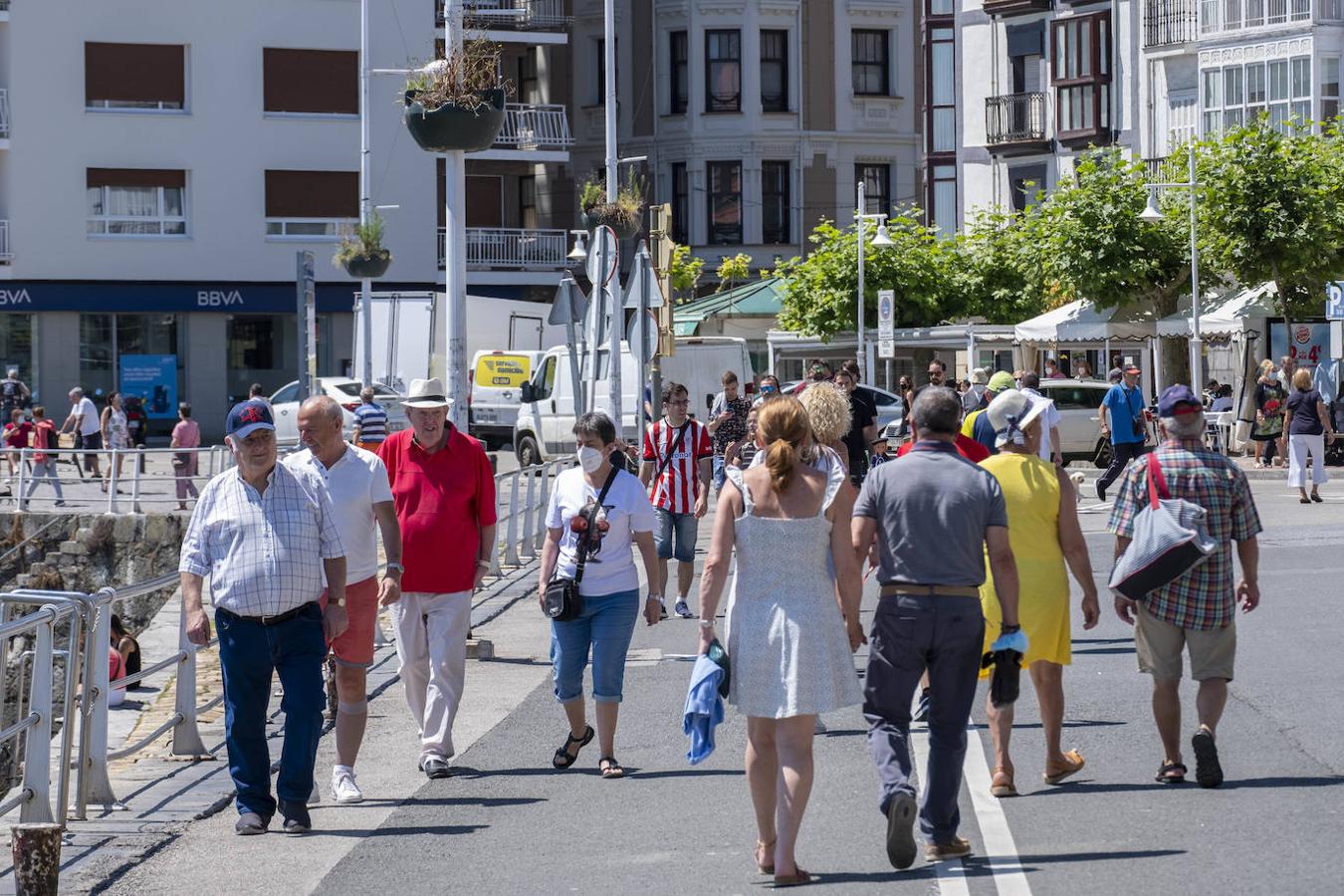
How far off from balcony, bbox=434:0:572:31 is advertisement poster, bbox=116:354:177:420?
1159cm

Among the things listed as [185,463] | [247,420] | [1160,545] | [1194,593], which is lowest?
[185,463]

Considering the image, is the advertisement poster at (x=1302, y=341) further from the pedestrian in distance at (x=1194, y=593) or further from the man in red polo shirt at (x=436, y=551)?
the man in red polo shirt at (x=436, y=551)

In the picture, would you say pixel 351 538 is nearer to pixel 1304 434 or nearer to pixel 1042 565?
pixel 1042 565

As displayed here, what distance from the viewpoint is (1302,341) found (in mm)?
35531

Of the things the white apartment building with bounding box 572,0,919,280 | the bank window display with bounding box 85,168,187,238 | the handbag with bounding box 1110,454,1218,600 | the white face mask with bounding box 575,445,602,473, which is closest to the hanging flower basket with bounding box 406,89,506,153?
the white face mask with bounding box 575,445,602,473

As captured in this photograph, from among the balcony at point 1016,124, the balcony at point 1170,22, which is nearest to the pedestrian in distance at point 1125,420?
the balcony at point 1170,22

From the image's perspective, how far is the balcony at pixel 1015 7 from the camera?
52.9 metres

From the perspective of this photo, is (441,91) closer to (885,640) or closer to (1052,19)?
(885,640)

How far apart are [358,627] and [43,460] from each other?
24.6 m

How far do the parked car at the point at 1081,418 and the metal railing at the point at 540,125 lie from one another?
74.0ft

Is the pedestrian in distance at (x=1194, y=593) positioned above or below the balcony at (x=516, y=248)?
below

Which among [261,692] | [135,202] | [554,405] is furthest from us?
[135,202]

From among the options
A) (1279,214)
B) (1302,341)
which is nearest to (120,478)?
(1279,214)

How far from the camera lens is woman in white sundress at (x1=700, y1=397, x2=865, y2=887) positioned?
271 inches
